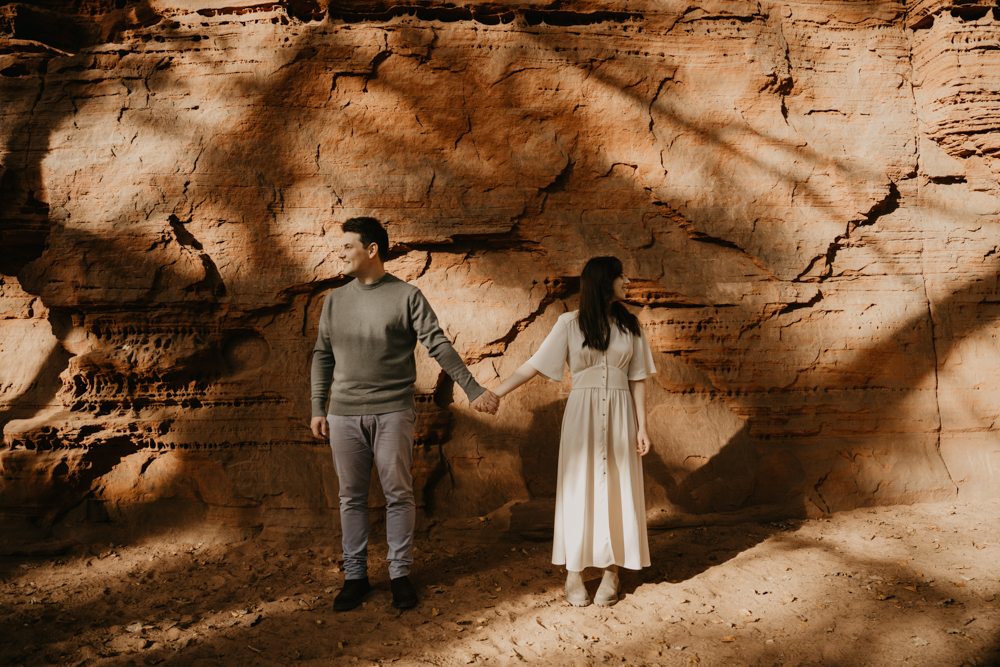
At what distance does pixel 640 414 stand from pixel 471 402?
97 cm

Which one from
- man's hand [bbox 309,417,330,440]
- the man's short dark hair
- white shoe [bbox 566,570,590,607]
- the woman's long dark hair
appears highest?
the man's short dark hair

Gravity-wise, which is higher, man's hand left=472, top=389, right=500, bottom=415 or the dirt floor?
man's hand left=472, top=389, right=500, bottom=415

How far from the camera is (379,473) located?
3361mm

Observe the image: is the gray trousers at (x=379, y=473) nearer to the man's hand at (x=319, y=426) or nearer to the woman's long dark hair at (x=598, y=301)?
the man's hand at (x=319, y=426)

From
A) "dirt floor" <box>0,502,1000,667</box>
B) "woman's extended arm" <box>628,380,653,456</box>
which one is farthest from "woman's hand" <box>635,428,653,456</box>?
"dirt floor" <box>0,502,1000,667</box>

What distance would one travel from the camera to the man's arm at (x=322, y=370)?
3455 mm

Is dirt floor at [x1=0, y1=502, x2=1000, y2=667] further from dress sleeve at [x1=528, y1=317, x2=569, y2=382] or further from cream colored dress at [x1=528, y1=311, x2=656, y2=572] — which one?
dress sleeve at [x1=528, y1=317, x2=569, y2=382]

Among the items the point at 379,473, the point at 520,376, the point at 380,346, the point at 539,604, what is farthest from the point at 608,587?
the point at 380,346

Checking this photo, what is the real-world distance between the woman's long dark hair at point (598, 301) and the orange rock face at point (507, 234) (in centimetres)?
140

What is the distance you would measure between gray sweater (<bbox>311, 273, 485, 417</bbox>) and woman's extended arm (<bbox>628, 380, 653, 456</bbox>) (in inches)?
34.8

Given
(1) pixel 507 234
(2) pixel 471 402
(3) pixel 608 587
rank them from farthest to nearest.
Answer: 1. (1) pixel 507 234
2. (3) pixel 608 587
3. (2) pixel 471 402

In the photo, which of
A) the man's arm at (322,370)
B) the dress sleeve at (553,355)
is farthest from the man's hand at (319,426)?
the dress sleeve at (553,355)

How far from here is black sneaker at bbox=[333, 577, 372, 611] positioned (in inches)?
134

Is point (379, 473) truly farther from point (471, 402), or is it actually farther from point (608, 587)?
point (608, 587)
